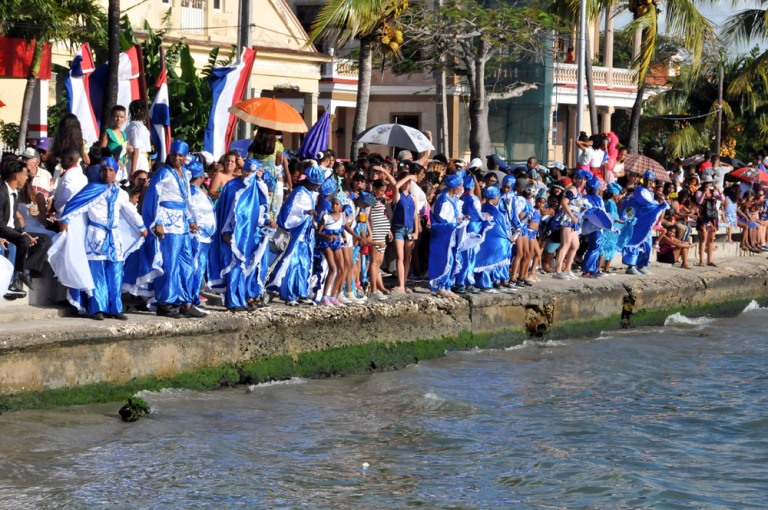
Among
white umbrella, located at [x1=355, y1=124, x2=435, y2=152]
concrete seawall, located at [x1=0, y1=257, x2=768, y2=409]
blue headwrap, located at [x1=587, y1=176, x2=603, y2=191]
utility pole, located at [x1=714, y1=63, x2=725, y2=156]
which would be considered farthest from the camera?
utility pole, located at [x1=714, y1=63, x2=725, y2=156]

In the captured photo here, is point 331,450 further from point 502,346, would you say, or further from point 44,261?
point 502,346

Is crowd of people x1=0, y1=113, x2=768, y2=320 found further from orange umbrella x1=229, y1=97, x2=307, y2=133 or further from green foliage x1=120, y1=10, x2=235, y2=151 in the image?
green foliage x1=120, y1=10, x2=235, y2=151

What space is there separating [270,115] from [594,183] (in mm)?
5227

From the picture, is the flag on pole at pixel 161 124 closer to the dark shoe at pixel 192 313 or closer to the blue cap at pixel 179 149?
the blue cap at pixel 179 149

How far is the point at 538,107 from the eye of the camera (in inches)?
1576

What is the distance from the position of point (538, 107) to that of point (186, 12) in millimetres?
13657

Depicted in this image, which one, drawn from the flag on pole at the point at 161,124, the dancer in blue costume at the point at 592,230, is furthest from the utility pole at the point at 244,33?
the dancer in blue costume at the point at 592,230

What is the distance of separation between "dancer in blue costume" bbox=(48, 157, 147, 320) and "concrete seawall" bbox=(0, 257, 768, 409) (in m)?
0.27

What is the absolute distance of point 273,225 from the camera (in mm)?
13125

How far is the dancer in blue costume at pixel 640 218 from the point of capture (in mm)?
18875

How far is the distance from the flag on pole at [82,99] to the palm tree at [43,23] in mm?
6619

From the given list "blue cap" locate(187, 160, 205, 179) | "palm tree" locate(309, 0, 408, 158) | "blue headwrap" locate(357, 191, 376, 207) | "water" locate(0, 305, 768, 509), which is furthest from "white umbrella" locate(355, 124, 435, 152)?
"blue cap" locate(187, 160, 205, 179)

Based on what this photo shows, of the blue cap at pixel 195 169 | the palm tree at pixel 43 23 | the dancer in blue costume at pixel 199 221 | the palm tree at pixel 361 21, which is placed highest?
the palm tree at pixel 43 23

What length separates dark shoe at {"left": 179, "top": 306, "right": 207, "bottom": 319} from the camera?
1225cm
